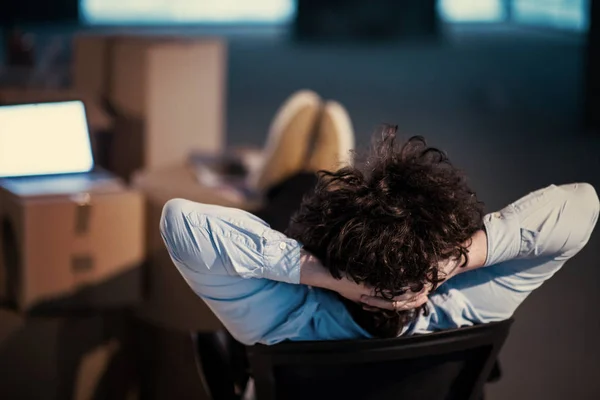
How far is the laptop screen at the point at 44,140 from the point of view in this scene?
285 centimetres

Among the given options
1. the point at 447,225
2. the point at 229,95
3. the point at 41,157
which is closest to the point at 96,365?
the point at 41,157

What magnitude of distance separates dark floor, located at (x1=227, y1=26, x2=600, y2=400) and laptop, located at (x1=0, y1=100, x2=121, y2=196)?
153 centimetres

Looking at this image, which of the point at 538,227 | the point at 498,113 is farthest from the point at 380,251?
the point at 498,113

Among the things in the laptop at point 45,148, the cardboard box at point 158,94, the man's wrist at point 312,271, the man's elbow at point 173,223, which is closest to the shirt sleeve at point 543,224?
the man's wrist at point 312,271

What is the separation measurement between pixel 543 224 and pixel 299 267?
1.37 ft

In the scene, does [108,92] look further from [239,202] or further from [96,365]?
[96,365]

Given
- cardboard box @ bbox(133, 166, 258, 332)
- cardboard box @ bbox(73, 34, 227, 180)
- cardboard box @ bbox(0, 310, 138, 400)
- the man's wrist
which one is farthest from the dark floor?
the man's wrist

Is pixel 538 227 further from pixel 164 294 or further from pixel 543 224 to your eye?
pixel 164 294

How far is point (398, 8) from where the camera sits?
1409 cm

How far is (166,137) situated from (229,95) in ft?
17.2

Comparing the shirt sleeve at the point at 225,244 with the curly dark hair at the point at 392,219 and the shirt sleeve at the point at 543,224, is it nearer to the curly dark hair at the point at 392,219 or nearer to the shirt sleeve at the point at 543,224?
the curly dark hair at the point at 392,219

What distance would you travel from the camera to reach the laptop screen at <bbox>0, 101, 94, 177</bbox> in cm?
285

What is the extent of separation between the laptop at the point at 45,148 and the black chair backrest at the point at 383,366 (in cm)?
143

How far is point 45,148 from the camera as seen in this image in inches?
114
